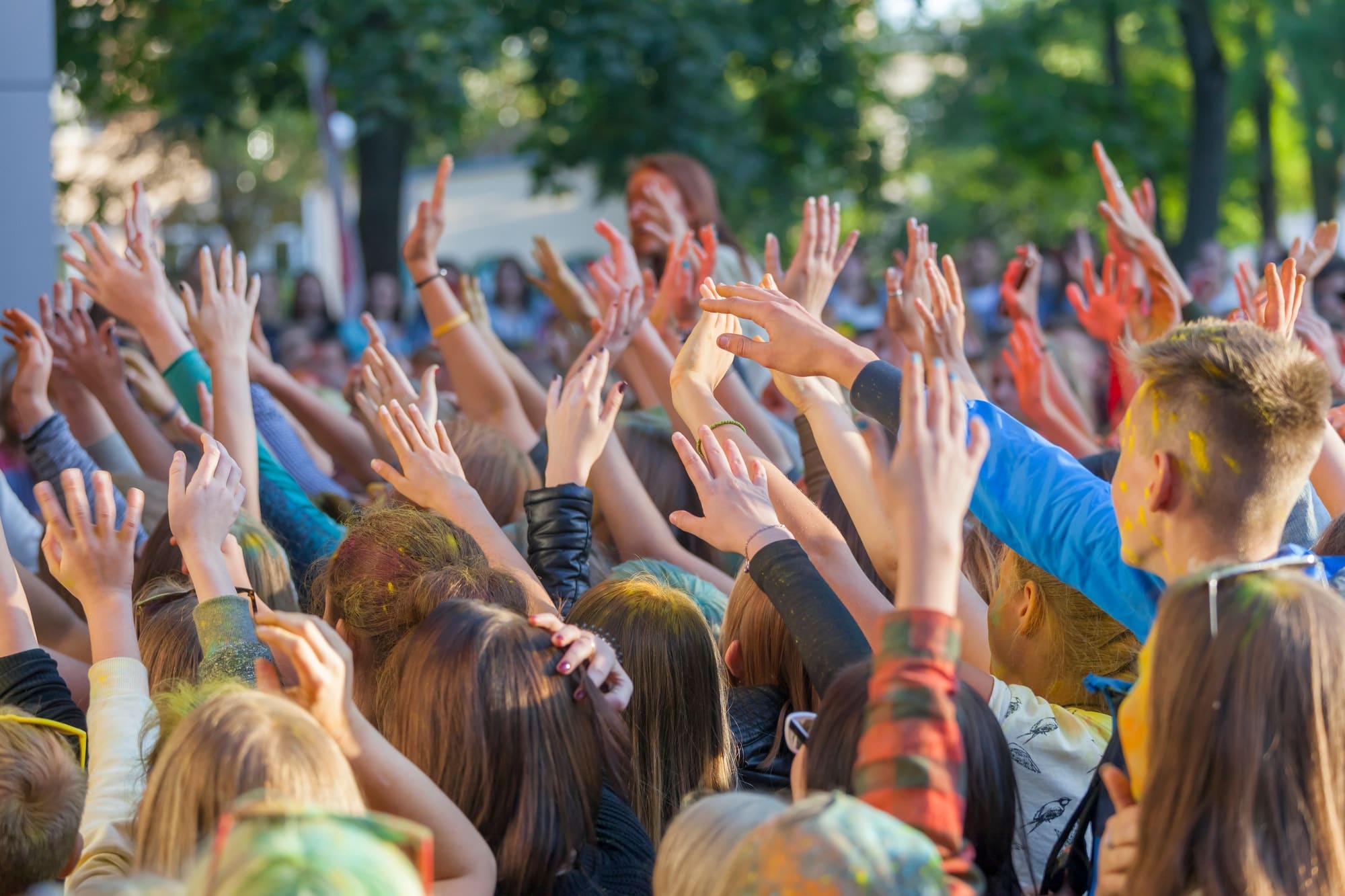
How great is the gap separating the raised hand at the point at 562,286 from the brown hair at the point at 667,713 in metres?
2.09

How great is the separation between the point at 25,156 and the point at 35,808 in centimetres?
473

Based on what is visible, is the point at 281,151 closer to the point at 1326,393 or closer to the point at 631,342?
the point at 631,342

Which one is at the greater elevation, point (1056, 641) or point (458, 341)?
point (458, 341)

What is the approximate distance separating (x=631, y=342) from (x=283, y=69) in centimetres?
726

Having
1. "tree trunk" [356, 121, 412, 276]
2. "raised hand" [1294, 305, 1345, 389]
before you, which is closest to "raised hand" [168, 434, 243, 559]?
"raised hand" [1294, 305, 1345, 389]

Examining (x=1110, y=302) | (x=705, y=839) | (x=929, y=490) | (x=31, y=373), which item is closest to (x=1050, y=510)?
(x=929, y=490)

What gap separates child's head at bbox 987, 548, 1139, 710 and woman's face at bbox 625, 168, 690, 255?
8.04 ft

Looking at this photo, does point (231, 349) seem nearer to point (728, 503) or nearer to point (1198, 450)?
point (728, 503)

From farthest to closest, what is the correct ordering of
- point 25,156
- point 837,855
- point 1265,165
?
point 1265,165
point 25,156
point 837,855

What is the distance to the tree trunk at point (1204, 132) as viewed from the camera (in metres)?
13.0

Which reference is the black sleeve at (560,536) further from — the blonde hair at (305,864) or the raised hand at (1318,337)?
the raised hand at (1318,337)

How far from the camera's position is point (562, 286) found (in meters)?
4.62

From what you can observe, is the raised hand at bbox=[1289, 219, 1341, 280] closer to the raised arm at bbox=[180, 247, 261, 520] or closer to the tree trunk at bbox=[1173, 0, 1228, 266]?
the raised arm at bbox=[180, 247, 261, 520]

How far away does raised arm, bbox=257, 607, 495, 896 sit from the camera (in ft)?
5.75
